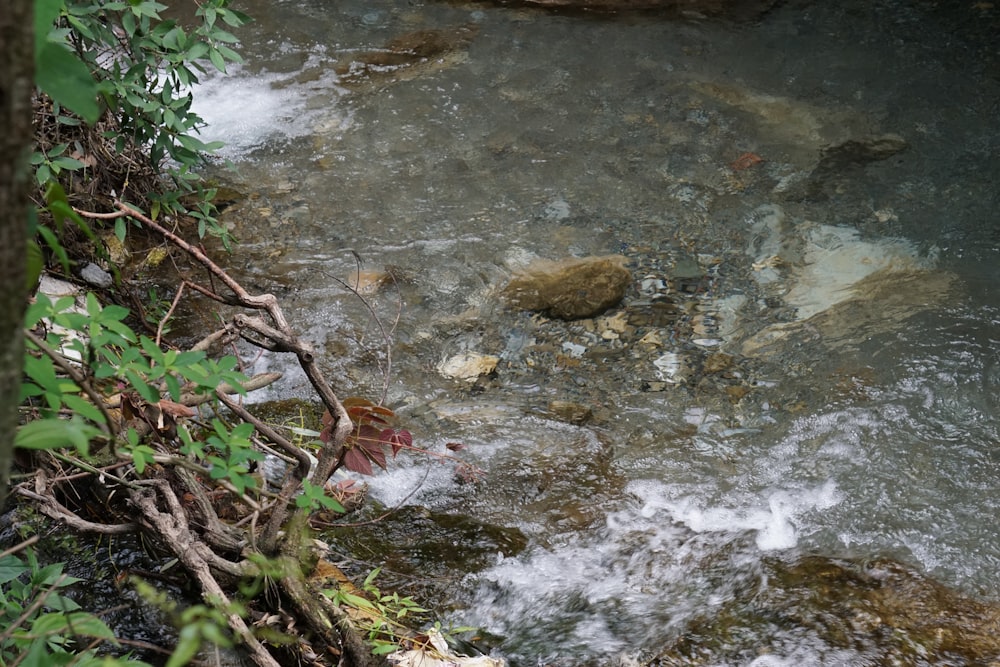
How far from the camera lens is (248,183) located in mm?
4254

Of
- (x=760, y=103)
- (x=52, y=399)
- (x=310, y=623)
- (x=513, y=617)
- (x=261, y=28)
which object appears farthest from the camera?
(x=261, y=28)

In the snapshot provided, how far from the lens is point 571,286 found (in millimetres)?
3619

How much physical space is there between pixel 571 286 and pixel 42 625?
8.69 feet

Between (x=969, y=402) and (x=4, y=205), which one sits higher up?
(x=4, y=205)

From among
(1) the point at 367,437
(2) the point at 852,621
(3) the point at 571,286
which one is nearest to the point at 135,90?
(1) the point at 367,437

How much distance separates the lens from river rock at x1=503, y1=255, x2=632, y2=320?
3.54 m

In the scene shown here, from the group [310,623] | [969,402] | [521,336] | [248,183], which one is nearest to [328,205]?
[248,183]

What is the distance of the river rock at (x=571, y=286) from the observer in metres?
3.54

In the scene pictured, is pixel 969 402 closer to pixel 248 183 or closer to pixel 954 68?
pixel 954 68

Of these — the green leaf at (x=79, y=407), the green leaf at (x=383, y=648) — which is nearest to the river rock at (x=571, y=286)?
the green leaf at (x=383, y=648)

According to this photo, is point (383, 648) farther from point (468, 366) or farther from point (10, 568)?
point (468, 366)

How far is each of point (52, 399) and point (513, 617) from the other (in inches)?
57.2

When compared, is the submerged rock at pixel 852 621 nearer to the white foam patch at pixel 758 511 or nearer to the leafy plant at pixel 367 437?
the white foam patch at pixel 758 511

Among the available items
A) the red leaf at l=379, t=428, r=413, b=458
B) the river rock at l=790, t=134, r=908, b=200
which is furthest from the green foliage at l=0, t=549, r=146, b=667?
the river rock at l=790, t=134, r=908, b=200
